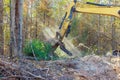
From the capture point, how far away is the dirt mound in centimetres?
412

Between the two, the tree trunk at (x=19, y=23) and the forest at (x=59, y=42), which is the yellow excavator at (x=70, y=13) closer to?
the forest at (x=59, y=42)

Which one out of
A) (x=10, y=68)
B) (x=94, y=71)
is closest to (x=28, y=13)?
(x=94, y=71)

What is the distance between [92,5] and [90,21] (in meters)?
9.64

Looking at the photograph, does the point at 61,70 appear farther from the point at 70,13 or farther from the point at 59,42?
the point at 70,13

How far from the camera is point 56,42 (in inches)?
359

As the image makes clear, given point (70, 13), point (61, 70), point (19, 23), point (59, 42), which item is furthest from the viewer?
point (70, 13)

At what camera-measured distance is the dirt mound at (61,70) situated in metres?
4.12

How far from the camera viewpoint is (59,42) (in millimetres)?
9109

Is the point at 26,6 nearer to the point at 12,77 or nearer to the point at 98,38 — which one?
the point at 98,38

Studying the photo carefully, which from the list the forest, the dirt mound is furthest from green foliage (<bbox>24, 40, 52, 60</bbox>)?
the dirt mound

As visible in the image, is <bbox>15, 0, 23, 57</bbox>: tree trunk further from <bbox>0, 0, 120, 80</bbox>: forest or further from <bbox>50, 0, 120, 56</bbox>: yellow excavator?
<bbox>50, 0, 120, 56</bbox>: yellow excavator

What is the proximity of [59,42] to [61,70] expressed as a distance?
3.96 metres

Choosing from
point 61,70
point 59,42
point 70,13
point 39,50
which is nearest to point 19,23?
point 61,70

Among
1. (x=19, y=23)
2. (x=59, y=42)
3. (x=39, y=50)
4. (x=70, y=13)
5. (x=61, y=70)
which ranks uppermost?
(x=19, y=23)
